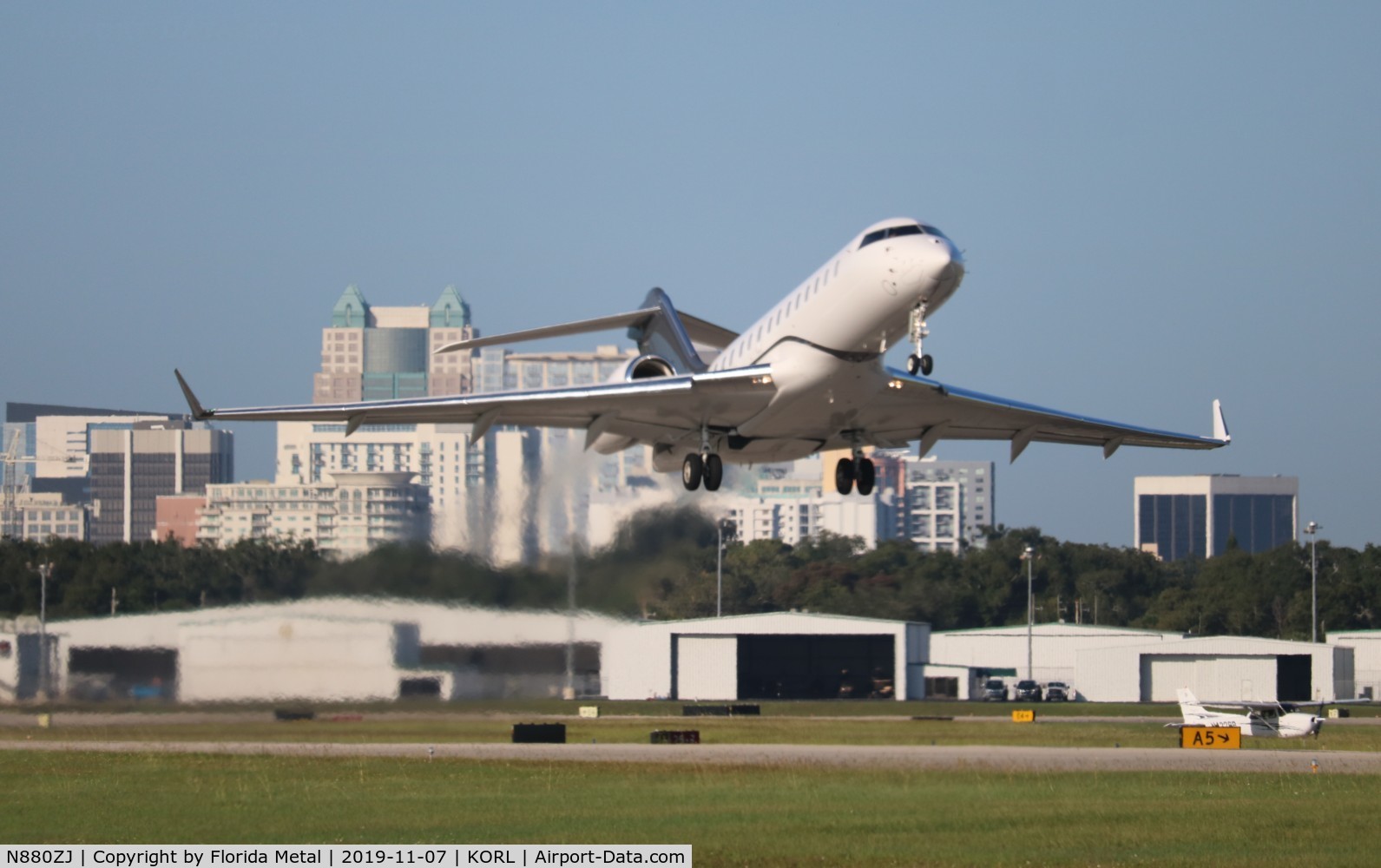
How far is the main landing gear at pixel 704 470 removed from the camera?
32406mm

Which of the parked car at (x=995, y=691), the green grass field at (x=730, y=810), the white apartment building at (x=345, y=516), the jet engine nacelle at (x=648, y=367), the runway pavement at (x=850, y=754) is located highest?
the jet engine nacelle at (x=648, y=367)

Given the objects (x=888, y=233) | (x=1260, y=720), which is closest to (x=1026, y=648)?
(x=1260, y=720)

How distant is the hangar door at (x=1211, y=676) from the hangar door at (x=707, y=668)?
56.8 ft

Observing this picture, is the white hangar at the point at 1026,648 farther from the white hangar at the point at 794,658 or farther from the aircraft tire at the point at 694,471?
the aircraft tire at the point at 694,471

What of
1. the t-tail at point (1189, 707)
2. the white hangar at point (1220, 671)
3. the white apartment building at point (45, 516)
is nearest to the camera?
the t-tail at point (1189, 707)

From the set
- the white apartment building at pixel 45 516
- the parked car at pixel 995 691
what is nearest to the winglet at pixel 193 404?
the parked car at pixel 995 691

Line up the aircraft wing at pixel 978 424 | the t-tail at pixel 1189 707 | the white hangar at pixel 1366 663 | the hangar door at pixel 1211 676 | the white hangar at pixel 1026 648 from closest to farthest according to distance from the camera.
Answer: the aircraft wing at pixel 978 424
the t-tail at pixel 1189 707
the hangar door at pixel 1211 676
the white hangar at pixel 1366 663
the white hangar at pixel 1026 648

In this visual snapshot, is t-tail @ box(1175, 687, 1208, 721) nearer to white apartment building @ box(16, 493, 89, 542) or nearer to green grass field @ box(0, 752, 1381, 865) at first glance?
green grass field @ box(0, 752, 1381, 865)

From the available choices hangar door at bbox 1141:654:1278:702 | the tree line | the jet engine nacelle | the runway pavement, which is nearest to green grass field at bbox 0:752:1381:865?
the runway pavement

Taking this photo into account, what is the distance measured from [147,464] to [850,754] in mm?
151760

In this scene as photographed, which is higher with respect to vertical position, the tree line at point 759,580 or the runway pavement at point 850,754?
the tree line at point 759,580

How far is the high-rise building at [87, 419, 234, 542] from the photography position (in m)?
172

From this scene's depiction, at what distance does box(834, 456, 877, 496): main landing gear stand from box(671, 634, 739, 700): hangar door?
84.6ft

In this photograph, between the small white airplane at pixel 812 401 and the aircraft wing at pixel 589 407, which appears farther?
the aircraft wing at pixel 589 407
